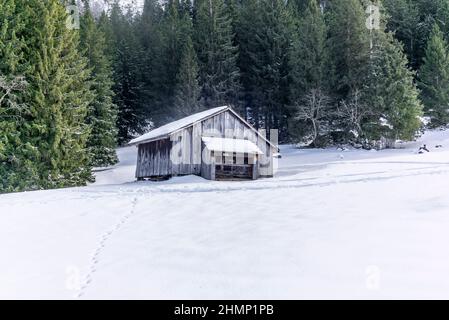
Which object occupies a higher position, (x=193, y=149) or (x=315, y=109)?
(x=315, y=109)

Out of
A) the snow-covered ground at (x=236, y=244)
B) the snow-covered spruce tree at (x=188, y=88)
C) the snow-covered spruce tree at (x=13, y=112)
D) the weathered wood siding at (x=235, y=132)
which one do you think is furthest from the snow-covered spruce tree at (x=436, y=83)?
the snow-covered spruce tree at (x=13, y=112)

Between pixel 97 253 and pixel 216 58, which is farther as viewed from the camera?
pixel 216 58

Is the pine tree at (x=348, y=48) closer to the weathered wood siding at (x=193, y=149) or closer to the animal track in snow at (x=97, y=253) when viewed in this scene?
the weathered wood siding at (x=193, y=149)

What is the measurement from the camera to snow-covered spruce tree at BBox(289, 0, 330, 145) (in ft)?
138

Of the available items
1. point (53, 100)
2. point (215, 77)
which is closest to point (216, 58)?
point (215, 77)

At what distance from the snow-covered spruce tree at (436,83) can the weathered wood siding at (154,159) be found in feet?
99.4

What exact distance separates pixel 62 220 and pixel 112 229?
253 cm

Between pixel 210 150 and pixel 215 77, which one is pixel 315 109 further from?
pixel 210 150

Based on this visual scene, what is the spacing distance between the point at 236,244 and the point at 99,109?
31.1 meters

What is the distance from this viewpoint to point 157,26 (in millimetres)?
60281

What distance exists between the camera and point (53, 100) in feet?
88.8

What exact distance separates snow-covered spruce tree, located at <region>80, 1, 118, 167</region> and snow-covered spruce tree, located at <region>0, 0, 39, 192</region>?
8.42 meters
